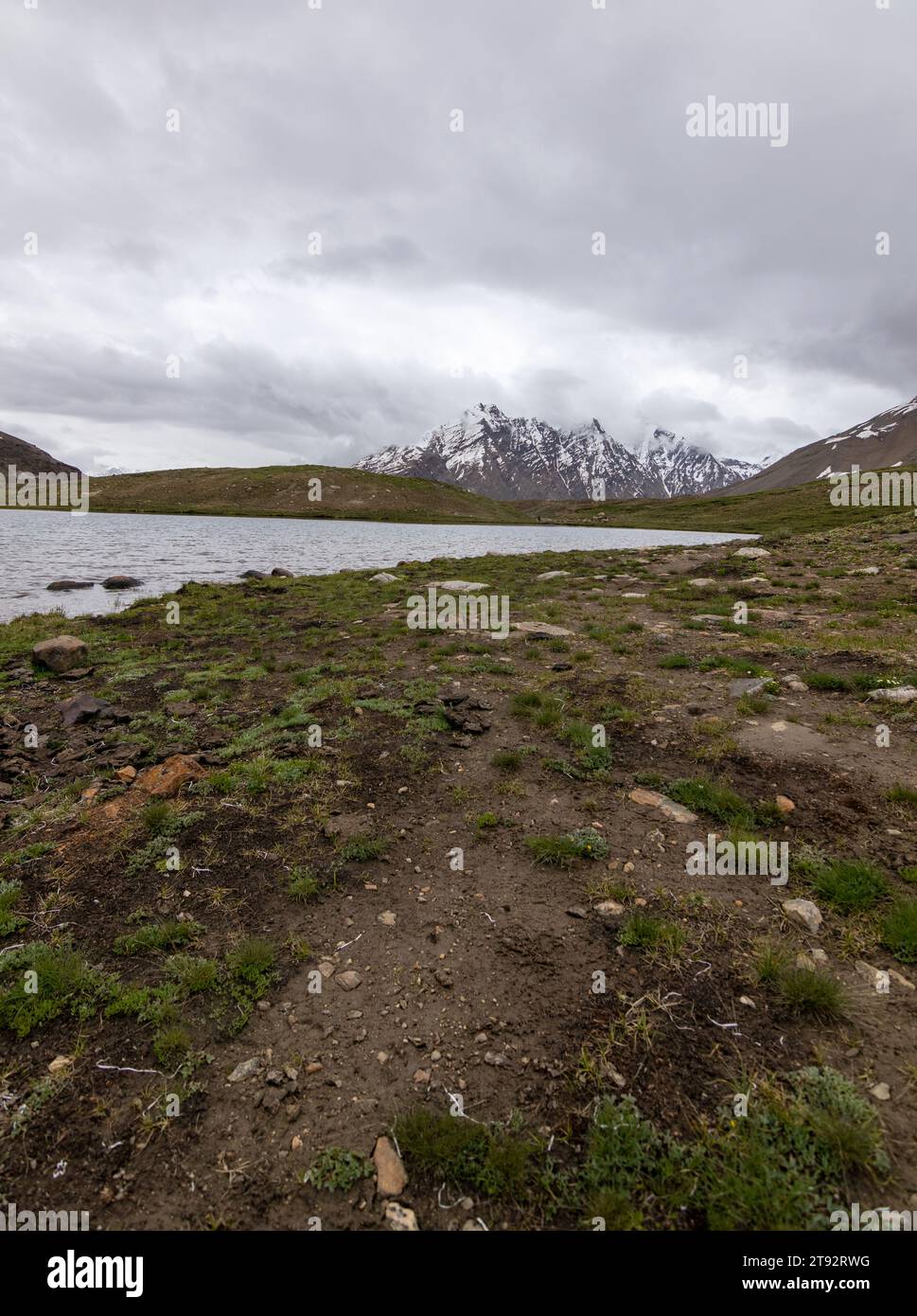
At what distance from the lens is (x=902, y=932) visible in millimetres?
5914

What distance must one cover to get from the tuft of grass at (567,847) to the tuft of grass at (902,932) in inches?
128

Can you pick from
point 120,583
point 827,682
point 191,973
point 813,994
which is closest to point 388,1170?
point 191,973

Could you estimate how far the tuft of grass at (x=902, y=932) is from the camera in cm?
574

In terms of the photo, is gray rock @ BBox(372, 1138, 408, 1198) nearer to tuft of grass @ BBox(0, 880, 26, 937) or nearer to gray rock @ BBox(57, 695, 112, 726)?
tuft of grass @ BBox(0, 880, 26, 937)

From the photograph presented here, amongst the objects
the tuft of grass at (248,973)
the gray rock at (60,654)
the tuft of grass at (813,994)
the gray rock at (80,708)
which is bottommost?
the tuft of grass at (248,973)

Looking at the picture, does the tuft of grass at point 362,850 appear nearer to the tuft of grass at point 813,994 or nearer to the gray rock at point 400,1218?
the gray rock at point 400,1218

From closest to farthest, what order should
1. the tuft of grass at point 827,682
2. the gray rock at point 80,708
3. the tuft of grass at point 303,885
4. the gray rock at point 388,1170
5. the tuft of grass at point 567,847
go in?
the gray rock at point 388,1170 < the tuft of grass at point 303,885 < the tuft of grass at point 567,847 < the tuft of grass at point 827,682 < the gray rock at point 80,708

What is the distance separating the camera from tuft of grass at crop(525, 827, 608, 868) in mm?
7879

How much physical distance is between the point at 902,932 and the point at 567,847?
3877 mm

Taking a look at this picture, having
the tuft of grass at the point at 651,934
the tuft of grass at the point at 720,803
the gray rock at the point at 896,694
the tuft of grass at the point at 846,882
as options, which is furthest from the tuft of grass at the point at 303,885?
the gray rock at the point at 896,694

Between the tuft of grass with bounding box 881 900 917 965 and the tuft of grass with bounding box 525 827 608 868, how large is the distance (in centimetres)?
326
